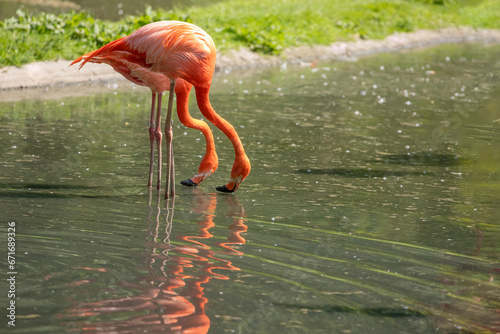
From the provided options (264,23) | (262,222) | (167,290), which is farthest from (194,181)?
(264,23)

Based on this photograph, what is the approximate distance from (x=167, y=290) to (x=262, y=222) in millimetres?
1361

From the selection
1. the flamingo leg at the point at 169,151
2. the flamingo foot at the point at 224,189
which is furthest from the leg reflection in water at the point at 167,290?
the flamingo foot at the point at 224,189

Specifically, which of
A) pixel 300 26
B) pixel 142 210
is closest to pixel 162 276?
pixel 142 210

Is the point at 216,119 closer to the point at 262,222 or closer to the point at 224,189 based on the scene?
the point at 224,189

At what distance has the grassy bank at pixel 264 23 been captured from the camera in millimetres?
10078

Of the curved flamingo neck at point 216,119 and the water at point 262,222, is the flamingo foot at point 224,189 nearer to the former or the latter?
the water at point 262,222

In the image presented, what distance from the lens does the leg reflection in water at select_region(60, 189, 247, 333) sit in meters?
3.17

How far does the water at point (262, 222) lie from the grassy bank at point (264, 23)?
1.16 meters

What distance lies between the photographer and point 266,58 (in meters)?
12.7

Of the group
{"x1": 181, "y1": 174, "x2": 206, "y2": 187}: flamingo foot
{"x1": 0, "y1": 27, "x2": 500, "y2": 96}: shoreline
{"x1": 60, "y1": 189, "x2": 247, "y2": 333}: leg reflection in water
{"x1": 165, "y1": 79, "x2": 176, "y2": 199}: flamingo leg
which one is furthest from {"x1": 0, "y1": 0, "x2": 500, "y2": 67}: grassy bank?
{"x1": 60, "y1": 189, "x2": 247, "y2": 333}: leg reflection in water

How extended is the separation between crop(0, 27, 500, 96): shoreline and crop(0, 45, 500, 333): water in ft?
1.53

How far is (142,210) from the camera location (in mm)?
4910

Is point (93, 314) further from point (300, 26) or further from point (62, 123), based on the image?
point (300, 26)

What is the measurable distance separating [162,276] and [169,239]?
63cm
